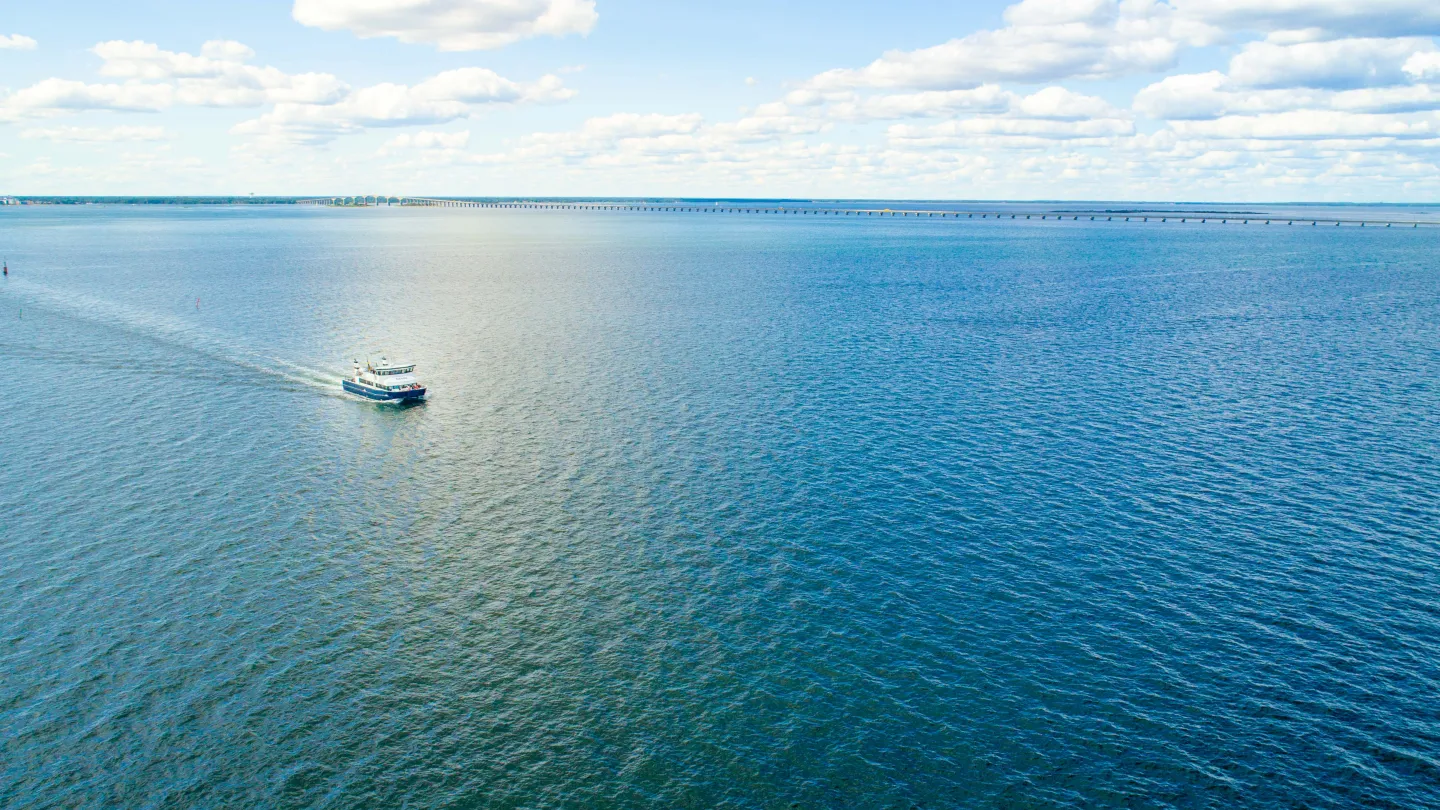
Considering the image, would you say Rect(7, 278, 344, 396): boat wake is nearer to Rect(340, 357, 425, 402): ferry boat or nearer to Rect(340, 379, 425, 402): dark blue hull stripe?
Rect(340, 357, 425, 402): ferry boat

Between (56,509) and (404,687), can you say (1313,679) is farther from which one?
(56,509)

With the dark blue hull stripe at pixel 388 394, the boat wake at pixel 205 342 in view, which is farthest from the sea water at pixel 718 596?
the boat wake at pixel 205 342

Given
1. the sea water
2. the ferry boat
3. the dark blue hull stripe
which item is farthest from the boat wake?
the dark blue hull stripe

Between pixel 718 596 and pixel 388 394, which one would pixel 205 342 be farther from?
pixel 718 596

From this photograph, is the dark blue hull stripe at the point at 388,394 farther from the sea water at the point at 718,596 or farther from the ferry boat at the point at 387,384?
the sea water at the point at 718,596

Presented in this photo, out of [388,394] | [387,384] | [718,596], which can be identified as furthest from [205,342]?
[718,596]

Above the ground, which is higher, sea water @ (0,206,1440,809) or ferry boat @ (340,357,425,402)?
ferry boat @ (340,357,425,402)
